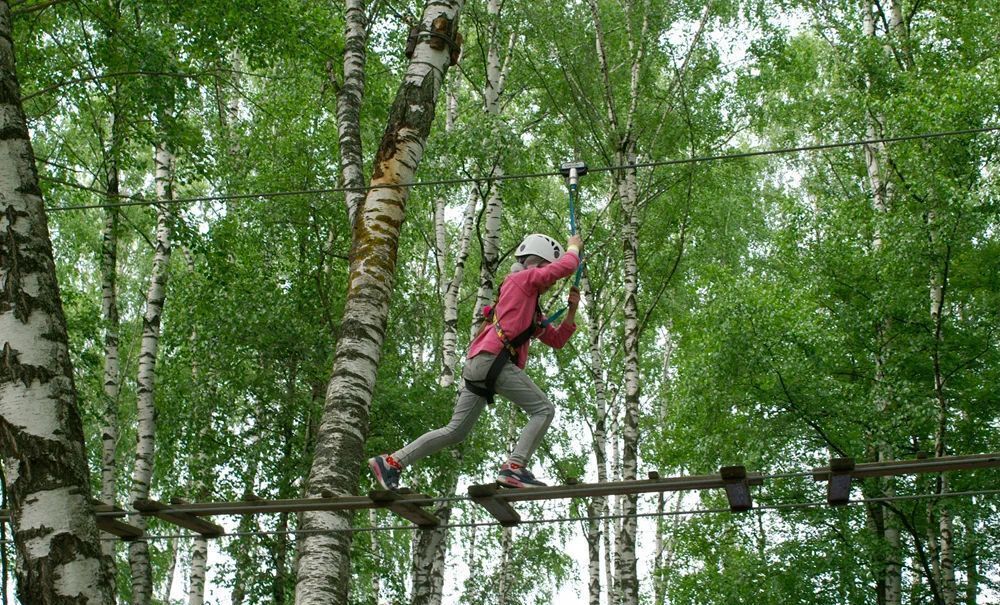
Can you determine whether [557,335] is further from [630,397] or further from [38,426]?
[630,397]

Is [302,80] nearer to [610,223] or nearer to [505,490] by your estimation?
[610,223]

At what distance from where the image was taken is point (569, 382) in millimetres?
22625

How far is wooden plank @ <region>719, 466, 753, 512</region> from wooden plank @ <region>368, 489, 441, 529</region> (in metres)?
1.68

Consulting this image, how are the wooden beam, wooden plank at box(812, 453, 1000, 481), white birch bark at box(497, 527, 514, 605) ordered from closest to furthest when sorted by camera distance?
wooden plank at box(812, 453, 1000, 481) → the wooden beam → white birch bark at box(497, 527, 514, 605)

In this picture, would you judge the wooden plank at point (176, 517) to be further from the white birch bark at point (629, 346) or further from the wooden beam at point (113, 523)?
the white birch bark at point (629, 346)

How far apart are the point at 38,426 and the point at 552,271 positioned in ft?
9.25

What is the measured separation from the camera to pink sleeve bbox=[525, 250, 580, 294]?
610 cm

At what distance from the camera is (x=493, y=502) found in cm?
611

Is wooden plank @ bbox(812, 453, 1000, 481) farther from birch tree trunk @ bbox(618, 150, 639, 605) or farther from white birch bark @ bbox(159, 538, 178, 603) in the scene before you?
white birch bark @ bbox(159, 538, 178, 603)

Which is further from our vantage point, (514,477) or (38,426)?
(514,477)

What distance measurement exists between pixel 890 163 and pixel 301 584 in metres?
12.0

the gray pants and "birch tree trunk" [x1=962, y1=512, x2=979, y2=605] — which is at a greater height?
"birch tree trunk" [x1=962, y1=512, x2=979, y2=605]

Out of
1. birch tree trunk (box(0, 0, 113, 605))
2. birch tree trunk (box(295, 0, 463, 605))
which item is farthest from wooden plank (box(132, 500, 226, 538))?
birch tree trunk (box(0, 0, 113, 605))

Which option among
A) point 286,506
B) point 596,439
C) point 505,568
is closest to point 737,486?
point 286,506
